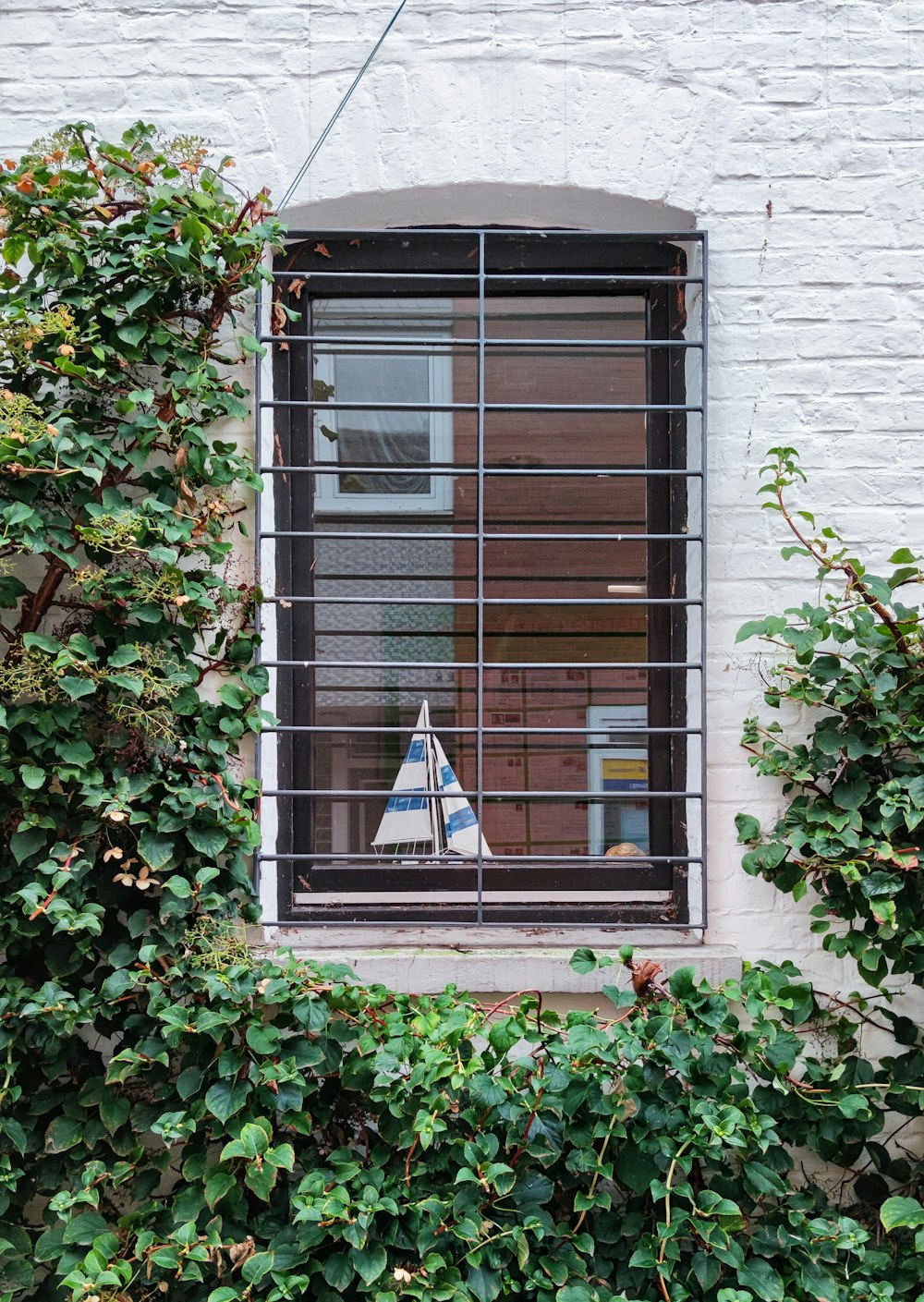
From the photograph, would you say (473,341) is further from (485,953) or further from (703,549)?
(485,953)

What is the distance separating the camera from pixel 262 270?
207cm

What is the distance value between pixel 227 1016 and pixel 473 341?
1.56 metres

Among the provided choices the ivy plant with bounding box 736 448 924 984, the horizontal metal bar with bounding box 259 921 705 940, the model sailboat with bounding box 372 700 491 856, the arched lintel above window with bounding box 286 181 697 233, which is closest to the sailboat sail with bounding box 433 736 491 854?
the model sailboat with bounding box 372 700 491 856

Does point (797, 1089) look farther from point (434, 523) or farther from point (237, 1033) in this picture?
point (434, 523)

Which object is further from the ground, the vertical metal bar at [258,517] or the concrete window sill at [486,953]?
the vertical metal bar at [258,517]

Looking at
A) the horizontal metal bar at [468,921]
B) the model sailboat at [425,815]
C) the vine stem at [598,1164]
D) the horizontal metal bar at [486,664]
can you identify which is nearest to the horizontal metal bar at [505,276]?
the horizontal metal bar at [486,664]

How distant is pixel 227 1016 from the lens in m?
1.85

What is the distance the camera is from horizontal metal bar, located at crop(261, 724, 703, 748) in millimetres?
2146

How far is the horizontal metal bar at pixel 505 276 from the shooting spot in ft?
7.28

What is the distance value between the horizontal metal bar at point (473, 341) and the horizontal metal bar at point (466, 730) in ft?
2.54

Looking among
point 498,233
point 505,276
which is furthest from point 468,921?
point 498,233

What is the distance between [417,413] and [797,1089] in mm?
1788

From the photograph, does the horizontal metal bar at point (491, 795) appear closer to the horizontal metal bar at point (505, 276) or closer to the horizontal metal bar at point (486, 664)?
the horizontal metal bar at point (486, 664)

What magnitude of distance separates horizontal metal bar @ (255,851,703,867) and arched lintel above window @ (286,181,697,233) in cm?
150
